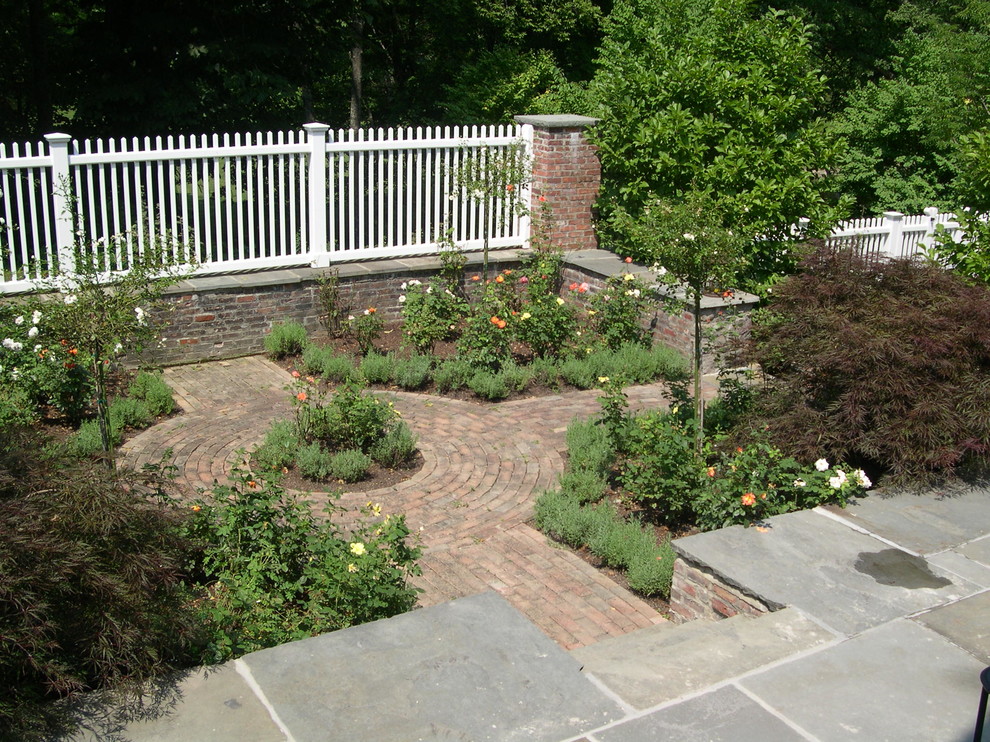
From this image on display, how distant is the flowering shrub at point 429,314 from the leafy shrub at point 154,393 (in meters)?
2.43

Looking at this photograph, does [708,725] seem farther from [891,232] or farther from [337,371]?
[891,232]

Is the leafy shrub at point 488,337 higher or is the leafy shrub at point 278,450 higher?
the leafy shrub at point 488,337

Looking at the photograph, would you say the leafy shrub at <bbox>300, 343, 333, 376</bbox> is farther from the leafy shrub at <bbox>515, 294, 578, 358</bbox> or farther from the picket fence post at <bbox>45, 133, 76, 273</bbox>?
the picket fence post at <bbox>45, 133, 76, 273</bbox>

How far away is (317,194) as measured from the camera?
34.4 feet

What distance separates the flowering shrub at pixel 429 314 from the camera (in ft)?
32.7

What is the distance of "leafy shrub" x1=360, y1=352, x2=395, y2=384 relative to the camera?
921 cm

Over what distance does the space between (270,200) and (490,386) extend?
125 inches

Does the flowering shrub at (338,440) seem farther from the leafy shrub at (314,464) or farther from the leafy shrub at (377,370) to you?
the leafy shrub at (377,370)

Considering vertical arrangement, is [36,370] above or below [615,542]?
above

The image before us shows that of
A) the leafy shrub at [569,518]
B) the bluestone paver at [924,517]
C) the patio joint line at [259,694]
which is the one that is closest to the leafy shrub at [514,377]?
the leafy shrub at [569,518]

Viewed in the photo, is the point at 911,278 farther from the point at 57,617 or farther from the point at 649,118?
the point at 57,617

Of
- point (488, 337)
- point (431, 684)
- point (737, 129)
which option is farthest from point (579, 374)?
point (431, 684)

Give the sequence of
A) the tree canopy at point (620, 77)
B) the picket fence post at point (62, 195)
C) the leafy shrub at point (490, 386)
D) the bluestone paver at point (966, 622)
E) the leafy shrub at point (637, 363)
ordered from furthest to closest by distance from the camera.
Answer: the tree canopy at point (620, 77) → the leafy shrub at point (637, 363) → the picket fence post at point (62, 195) → the leafy shrub at point (490, 386) → the bluestone paver at point (966, 622)

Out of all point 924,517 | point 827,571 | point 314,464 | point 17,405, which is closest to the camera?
point 827,571
